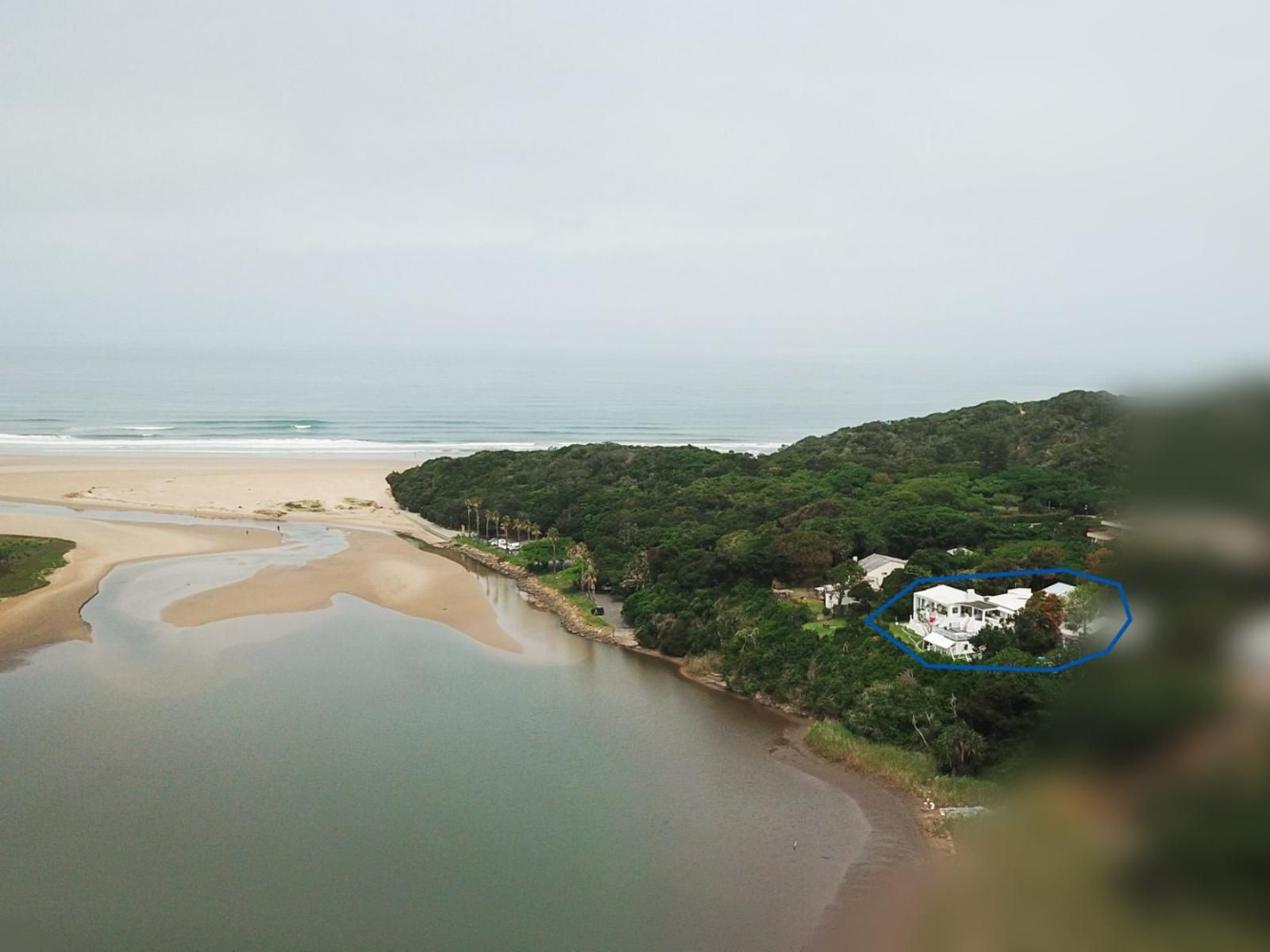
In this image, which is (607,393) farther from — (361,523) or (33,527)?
(33,527)

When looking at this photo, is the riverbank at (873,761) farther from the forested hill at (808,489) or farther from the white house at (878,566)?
the white house at (878,566)

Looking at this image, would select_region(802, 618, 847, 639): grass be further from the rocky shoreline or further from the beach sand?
the beach sand

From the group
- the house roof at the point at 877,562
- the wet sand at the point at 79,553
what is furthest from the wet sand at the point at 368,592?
the house roof at the point at 877,562

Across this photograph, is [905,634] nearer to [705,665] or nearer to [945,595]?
[945,595]

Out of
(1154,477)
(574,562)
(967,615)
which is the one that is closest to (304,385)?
(574,562)

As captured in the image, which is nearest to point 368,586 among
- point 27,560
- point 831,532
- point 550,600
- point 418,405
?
point 550,600

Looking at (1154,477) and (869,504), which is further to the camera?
Result: (869,504)
